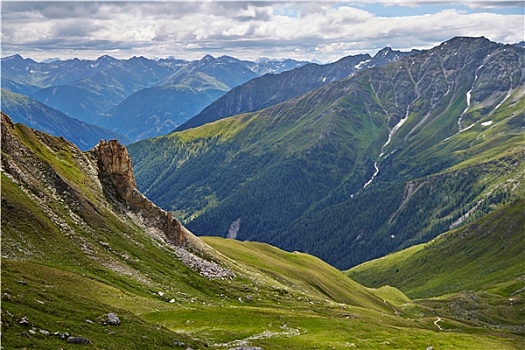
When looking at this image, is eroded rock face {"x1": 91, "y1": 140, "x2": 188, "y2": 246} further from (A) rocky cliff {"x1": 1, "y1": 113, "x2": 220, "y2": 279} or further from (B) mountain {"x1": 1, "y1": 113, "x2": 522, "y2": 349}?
(B) mountain {"x1": 1, "y1": 113, "x2": 522, "y2": 349}

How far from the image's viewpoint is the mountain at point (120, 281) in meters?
51.1

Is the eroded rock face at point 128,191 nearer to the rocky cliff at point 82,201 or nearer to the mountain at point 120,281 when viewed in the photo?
the rocky cliff at point 82,201

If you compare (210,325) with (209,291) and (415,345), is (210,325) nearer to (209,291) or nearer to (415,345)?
(209,291)

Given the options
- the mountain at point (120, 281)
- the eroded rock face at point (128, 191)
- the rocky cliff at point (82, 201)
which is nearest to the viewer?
the mountain at point (120, 281)

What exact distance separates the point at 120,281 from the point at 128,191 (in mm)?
36513

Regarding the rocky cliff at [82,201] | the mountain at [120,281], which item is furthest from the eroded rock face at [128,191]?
the mountain at [120,281]

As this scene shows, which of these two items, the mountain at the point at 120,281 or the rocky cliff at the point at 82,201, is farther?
the rocky cliff at the point at 82,201

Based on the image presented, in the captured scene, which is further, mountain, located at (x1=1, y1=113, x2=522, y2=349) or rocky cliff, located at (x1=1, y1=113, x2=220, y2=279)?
rocky cliff, located at (x1=1, y1=113, x2=220, y2=279)

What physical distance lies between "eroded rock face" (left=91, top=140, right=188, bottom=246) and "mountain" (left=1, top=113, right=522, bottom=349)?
0.24 m

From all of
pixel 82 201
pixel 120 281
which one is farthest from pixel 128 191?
pixel 120 281

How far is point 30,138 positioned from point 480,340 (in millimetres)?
98447

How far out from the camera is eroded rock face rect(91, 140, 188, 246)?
111m

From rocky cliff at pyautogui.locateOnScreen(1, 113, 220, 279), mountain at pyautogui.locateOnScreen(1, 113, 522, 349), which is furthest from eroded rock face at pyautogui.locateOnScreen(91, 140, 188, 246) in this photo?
mountain at pyautogui.locateOnScreen(1, 113, 522, 349)

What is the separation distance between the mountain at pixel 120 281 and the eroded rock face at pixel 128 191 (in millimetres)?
242
